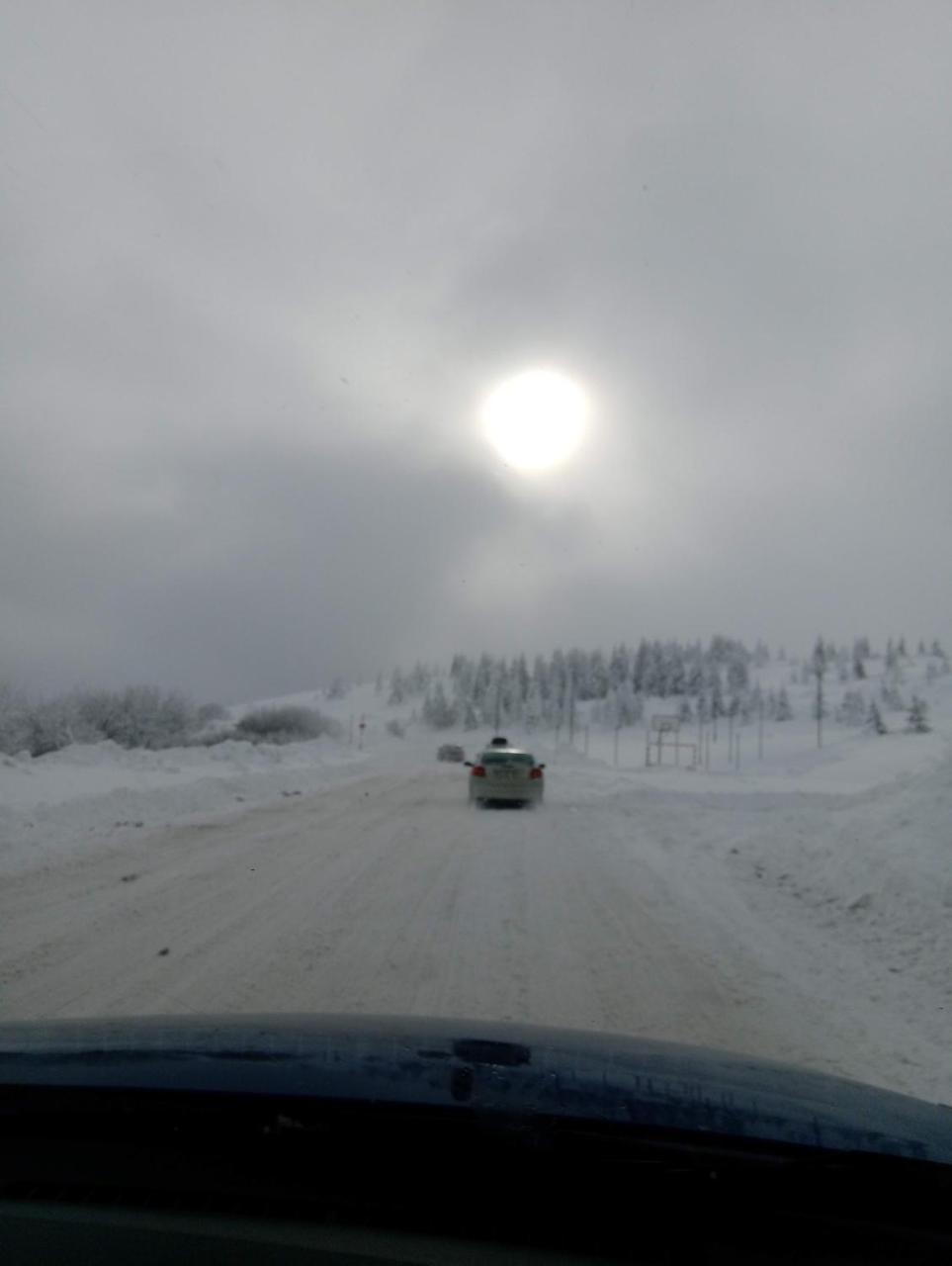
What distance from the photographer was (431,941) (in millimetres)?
8648

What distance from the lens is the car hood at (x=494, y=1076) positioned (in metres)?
3.17

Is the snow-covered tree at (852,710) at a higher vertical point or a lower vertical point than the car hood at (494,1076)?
higher

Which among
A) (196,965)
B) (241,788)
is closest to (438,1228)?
(196,965)

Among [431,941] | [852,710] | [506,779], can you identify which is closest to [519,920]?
[431,941]

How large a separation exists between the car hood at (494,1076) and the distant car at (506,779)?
18861 mm

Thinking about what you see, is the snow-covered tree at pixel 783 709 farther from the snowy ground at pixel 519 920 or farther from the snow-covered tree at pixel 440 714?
the snowy ground at pixel 519 920

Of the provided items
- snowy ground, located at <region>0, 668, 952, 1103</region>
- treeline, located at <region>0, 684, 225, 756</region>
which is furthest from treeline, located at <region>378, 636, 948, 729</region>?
snowy ground, located at <region>0, 668, 952, 1103</region>

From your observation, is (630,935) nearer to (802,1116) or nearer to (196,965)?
(196,965)

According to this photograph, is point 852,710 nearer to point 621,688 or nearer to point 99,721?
point 621,688

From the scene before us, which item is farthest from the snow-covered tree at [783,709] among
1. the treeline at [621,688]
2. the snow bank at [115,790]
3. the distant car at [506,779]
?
the distant car at [506,779]

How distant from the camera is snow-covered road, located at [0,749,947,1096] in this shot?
6.60 m

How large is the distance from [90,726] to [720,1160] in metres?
51.3

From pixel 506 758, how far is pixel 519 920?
560 inches

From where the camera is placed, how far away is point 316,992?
699 centimetres
